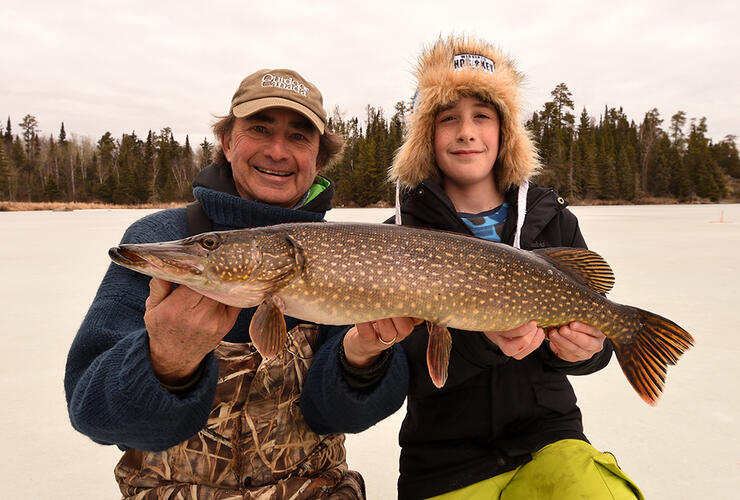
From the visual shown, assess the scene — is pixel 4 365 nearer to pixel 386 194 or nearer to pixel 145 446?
pixel 145 446

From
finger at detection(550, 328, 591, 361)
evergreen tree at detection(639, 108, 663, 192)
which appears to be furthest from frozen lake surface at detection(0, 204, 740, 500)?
evergreen tree at detection(639, 108, 663, 192)

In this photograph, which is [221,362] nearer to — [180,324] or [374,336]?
[180,324]

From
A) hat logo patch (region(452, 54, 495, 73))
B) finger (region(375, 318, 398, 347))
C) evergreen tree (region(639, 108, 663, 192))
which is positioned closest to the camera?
finger (region(375, 318, 398, 347))

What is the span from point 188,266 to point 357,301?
600mm

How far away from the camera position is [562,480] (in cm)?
176

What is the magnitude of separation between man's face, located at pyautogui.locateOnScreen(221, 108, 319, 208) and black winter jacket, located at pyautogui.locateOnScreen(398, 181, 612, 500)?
1009 millimetres

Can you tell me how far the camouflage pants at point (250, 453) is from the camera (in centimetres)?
177

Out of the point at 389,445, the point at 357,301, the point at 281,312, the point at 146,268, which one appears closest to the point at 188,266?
the point at 146,268

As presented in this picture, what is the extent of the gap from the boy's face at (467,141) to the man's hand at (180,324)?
142cm

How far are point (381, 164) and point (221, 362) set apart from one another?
42065mm

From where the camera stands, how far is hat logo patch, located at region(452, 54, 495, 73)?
8.26ft

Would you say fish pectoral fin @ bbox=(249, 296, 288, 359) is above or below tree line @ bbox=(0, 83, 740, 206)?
below

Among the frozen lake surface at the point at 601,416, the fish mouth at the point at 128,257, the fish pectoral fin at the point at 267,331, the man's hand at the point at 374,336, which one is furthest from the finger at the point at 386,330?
the frozen lake surface at the point at 601,416

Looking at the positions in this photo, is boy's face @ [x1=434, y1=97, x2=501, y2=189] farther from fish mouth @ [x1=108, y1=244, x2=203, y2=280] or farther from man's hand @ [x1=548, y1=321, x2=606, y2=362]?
fish mouth @ [x1=108, y1=244, x2=203, y2=280]
